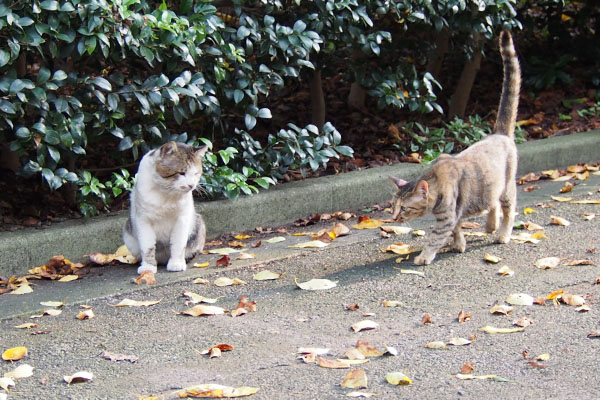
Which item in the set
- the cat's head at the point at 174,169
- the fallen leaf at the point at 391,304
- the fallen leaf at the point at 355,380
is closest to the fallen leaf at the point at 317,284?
the fallen leaf at the point at 391,304

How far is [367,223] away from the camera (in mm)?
6840

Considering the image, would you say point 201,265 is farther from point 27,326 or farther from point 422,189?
point 422,189

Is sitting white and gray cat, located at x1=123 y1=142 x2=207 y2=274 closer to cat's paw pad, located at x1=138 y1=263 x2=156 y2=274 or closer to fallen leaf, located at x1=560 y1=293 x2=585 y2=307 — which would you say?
cat's paw pad, located at x1=138 y1=263 x2=156 y2=274

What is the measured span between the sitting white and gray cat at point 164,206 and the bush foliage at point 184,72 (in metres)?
0.45

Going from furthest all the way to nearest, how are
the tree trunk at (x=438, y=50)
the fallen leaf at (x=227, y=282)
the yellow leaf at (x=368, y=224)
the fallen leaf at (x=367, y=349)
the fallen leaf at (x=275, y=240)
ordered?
the tree trunk at (x=438, y=50), the yellow leaf at (x=368, y=224), the fallen leaf at (x=275, y=240), the fallen leaf at (x=227, y=282), the fallen leaf at (x=367, y=349)

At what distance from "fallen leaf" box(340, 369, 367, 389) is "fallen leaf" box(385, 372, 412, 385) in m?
0.11

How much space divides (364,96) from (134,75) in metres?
3.26

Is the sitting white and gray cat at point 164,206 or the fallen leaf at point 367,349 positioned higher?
the sitting white and gray cat at point 164,206

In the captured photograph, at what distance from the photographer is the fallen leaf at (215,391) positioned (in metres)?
3.81

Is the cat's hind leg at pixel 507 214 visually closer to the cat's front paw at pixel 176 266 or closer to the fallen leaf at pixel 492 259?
the fallen leaf at pixel 492 259

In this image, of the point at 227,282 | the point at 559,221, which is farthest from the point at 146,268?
the point at 559,221

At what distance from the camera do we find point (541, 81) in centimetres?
997

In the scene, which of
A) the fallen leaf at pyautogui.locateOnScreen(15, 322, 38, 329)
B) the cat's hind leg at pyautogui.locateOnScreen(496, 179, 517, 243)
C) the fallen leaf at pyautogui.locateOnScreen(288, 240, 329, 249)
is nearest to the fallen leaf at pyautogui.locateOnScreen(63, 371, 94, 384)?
the fallen leaf at pyautogui.locateOnScreen(15, 322, 38, 329)

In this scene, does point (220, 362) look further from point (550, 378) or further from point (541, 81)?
point (541, 81)
